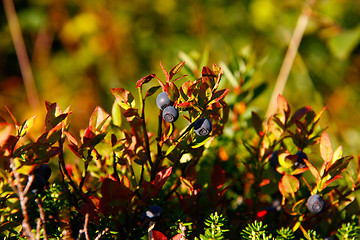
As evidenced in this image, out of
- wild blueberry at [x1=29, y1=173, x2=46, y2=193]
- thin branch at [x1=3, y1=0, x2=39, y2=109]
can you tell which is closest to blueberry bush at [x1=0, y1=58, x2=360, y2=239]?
wild blueberry at [x1=29, y1=173, x2=46, y2=193]

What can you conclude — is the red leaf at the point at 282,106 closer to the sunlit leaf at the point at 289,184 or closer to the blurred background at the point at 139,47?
the sunlit leaf at the point at 289,184

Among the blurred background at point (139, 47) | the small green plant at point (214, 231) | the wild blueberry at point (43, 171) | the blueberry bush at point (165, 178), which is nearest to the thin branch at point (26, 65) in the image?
the blurred background at point (139, 47)

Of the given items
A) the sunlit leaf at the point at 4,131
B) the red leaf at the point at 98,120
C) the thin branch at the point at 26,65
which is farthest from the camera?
the thin branch at the point at 26,65

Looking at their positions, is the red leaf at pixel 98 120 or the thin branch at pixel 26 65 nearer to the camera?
the red leaf at pixel 98 120

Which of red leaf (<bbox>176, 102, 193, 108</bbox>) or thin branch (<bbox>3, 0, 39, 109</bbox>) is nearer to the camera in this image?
red leaf (<bbox>176, 102, 193, 108</bbox>)

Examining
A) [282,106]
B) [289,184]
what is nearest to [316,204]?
[289,184]

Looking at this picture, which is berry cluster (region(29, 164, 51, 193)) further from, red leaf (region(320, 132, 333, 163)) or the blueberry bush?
red leaf (region(320, 132, 333, 163))
